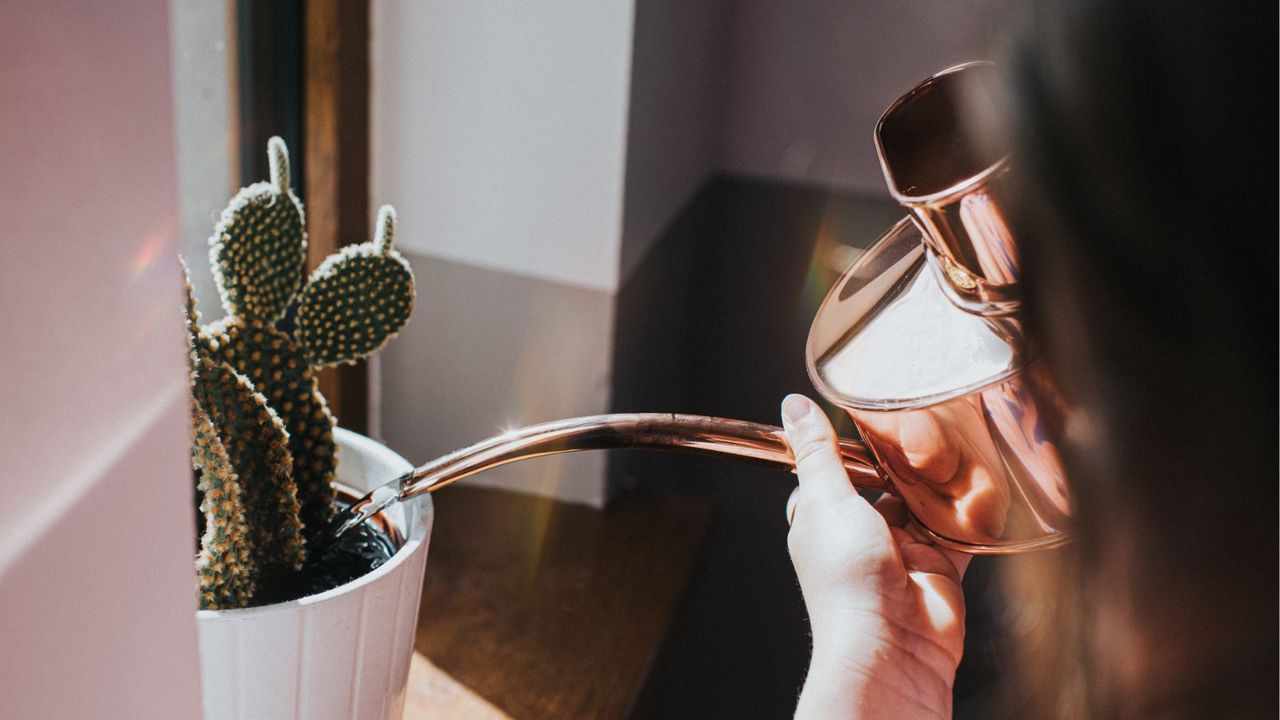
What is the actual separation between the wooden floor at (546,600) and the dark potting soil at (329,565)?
224 mm

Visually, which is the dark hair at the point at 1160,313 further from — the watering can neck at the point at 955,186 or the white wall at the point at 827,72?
the white wall at the point at 827,72

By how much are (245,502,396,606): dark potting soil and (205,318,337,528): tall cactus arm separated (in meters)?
0.02

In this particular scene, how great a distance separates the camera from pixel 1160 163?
0.27 m

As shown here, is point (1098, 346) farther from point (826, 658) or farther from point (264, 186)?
point (264, 186)

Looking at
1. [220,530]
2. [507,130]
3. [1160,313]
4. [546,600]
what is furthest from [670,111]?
[1160,313]

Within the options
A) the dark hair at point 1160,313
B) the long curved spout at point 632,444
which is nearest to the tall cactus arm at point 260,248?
the long curved spout at point 632,444

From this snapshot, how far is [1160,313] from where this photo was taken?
281 millimetres

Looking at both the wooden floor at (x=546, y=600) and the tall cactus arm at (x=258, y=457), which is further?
the wooden floor at (x=546, y=600)

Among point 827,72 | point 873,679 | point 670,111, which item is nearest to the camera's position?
point 873,679

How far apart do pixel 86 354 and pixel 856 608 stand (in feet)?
1.19

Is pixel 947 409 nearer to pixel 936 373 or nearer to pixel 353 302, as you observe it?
pixel 936 373

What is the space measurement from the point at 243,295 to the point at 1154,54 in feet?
1.49

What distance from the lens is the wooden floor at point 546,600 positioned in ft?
2.65

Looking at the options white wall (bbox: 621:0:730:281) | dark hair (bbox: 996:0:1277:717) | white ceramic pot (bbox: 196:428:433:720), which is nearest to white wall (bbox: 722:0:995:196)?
white wall (bbox: 621:0:730:281)
